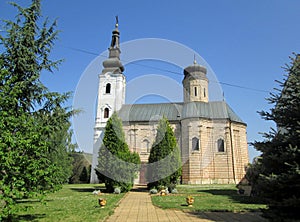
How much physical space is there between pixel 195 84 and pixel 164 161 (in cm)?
2345

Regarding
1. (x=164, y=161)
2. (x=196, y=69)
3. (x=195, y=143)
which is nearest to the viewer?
(x=164, y=161)

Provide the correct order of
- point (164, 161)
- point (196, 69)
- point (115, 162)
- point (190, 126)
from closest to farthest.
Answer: point (115, 162) < point (164, 161) < point (190, 126) < point (196, 69)

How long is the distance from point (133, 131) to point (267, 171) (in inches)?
1089

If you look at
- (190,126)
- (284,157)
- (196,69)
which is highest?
(196,69)

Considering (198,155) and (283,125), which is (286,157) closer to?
(283,125)

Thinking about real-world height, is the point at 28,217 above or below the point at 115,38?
below

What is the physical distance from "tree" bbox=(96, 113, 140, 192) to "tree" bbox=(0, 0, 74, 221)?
6393 mm

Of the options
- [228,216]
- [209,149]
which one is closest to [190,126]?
[209,149]

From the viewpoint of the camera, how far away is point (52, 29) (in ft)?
39.5

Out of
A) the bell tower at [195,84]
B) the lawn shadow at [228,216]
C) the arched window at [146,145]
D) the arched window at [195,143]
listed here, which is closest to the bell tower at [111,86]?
the arched window at [146,145]

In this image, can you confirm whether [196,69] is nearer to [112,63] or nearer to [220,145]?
[112,63]

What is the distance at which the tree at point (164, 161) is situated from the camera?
18.8 metres

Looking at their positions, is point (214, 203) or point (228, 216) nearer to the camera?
Result: point (228, 216)

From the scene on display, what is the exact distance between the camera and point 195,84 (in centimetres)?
3994
